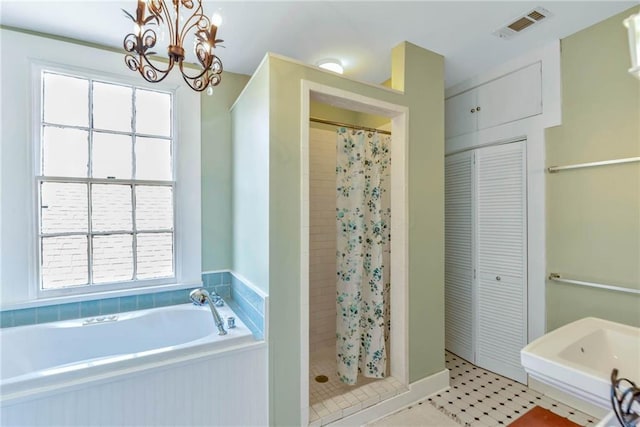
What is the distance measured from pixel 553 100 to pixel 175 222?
2.97 metres

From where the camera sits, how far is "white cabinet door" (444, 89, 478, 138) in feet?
8.70

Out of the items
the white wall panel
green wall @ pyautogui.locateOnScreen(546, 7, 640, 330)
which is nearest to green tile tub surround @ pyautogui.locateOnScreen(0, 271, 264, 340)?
the white wall panel

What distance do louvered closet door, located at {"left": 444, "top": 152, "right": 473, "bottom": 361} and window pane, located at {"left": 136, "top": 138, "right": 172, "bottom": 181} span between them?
2526 mm

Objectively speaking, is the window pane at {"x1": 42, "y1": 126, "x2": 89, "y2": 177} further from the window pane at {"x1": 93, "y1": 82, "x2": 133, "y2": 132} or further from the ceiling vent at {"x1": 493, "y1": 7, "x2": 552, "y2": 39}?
the ceiling vent at {"x1": 493, "y1": 7, "x2": 552, "y2": 39}

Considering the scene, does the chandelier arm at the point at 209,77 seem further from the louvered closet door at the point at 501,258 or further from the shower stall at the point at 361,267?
the louvered closet door at the point at 501,258

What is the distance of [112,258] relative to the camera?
2.19 metres

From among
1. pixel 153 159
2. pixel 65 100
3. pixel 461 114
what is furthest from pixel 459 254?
pixel 65 100

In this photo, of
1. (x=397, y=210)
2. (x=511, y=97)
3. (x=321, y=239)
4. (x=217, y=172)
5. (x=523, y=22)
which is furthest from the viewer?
(x=321, y=239)

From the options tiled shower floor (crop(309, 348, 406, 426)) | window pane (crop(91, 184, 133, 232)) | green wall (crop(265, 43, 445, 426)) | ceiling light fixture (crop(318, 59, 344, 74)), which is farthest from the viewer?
ceiling light fixture (crop(318, 59, 344, 74))

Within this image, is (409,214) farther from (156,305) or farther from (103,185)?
(103,185)

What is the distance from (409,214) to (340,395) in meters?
1.39

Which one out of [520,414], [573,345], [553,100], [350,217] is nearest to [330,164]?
[350,217]

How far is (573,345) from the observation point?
1.43 meters

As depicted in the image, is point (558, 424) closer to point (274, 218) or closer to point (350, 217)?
point (350, 217)
